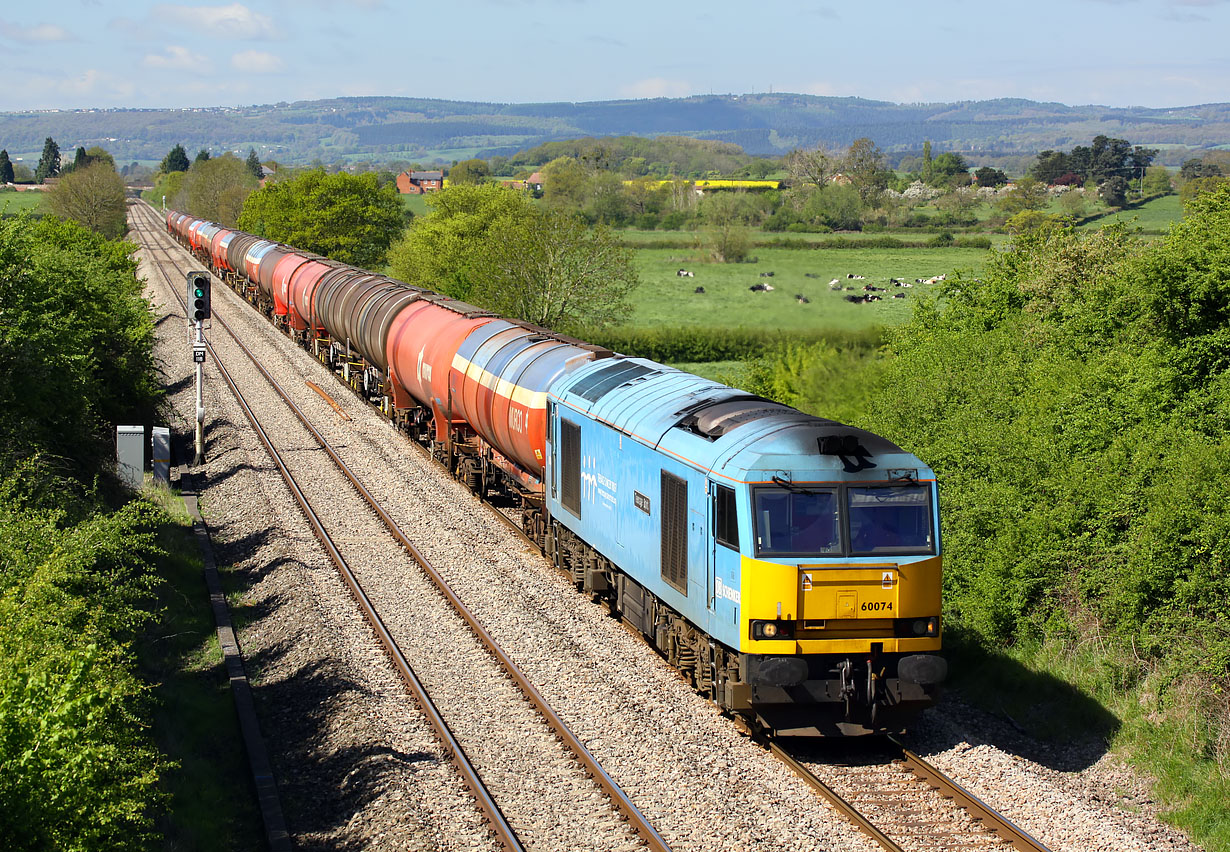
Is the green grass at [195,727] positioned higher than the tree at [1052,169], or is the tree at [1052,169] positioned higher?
the tree at [1052,169]

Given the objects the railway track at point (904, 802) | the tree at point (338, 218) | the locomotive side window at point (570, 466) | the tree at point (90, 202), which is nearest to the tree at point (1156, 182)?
the tree at point (338, 218)

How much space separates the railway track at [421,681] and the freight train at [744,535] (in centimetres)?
173

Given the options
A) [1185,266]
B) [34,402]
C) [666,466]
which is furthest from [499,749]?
[1185,266]

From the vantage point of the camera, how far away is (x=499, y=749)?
39.7 ft

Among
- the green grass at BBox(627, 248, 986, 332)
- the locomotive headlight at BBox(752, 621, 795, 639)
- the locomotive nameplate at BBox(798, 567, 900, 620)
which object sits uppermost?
the green grass at BBox(627, 248, 986, 332)

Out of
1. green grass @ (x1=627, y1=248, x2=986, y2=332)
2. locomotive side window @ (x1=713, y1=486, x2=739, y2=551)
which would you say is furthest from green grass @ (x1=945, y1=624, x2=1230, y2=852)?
green grass @ (x1=627, y1=248, x2=986, y2=332)

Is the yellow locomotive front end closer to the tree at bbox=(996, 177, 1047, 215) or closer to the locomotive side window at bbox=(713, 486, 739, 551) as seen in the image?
the locomotive side window at bbox=(713, 486, 739, 551)

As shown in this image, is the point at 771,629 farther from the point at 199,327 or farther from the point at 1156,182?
the point at 1156,182

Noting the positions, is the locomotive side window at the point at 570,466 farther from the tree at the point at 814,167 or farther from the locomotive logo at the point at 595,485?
the tree at the point at 814,167

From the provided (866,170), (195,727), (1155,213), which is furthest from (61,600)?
(866,170)

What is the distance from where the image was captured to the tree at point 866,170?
60.5 m

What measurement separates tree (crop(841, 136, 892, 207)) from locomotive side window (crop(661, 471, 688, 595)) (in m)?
48.1

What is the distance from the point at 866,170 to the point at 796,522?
59.0 m

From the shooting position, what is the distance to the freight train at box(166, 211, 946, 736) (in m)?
11.2
